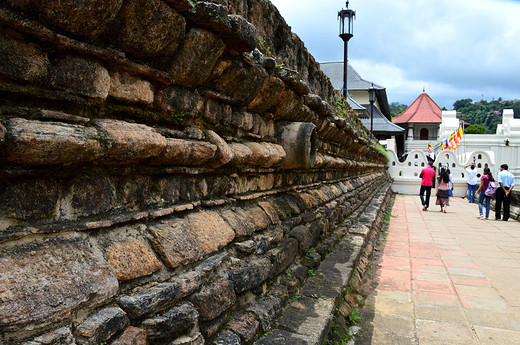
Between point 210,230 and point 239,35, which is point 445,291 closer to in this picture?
point 210,230

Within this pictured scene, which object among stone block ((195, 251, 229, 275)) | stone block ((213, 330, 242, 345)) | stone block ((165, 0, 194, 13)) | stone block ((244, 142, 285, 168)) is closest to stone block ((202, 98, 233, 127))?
stone block ((244, 142, 285, 168))

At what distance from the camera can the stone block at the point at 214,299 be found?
1.67 meters

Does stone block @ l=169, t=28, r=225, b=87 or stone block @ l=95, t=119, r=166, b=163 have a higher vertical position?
stone block @ l=169, t=28, r=225, b=87

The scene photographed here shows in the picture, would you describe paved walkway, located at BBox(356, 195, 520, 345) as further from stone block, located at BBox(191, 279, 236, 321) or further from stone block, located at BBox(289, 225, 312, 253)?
stone block, located at BBox(191, 279, 236, 321)

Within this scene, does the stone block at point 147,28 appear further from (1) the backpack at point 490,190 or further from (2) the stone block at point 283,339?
(1) the backpack at point 490,190

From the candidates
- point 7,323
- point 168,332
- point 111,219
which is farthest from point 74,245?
point 168,332

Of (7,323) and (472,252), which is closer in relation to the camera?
(7,323)

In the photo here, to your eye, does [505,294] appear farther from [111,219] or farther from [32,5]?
[32,5]

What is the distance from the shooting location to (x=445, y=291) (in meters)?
4.46

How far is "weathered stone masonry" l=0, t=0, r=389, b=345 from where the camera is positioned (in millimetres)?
1135

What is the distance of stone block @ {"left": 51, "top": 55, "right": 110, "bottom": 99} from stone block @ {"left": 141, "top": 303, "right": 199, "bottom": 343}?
80cm

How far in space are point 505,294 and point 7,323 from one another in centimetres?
482

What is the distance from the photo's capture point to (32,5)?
1.15 meters

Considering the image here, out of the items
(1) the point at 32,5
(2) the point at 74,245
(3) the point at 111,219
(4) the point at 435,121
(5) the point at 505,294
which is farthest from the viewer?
(4) the point at 435,121
